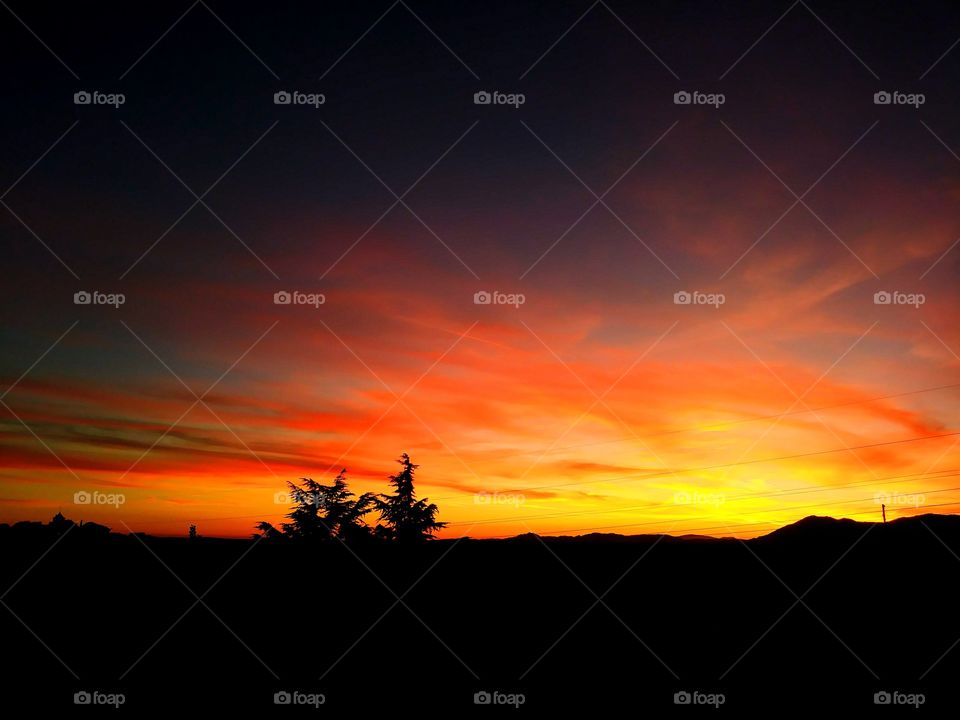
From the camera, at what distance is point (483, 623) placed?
13.6 metres

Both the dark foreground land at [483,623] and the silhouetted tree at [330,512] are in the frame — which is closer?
the dark foreground land at [483,623]

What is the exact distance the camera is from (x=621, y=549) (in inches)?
701

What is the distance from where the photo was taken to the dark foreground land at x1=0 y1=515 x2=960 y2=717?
1045 centimetres

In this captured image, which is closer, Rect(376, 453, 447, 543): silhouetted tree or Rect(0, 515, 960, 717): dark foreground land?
Rect(0, 515, 960, 717): dark foreground land

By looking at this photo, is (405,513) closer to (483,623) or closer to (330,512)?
(330,512)

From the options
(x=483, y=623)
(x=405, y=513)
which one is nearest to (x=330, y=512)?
(x=405, y=513)

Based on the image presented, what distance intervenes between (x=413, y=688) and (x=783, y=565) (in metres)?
10.3

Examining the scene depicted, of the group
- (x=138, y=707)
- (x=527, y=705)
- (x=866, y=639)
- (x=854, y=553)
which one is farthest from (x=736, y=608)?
Answer: (x=138, y=707)

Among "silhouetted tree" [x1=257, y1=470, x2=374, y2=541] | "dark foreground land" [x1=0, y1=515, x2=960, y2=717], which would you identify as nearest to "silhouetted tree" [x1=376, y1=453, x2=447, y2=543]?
"silhouetted tree" [x1=257, y1=470, x2=374, y2=541]

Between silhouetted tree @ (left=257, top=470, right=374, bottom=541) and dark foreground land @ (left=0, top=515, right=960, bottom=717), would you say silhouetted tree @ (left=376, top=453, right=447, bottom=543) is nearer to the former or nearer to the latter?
silhouetted tree @ (left=257, top=470, right=374, bottom=541)

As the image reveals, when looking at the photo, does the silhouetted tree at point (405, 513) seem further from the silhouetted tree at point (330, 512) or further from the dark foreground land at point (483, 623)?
the dark foreground land at point (483, 623)

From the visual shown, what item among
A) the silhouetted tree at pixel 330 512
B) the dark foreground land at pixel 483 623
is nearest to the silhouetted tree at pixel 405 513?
the silhouetted tree at pixel 330 512

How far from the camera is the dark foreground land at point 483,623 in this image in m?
10.4

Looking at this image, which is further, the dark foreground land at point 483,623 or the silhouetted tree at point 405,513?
the silhouetted tree at point 405,513
